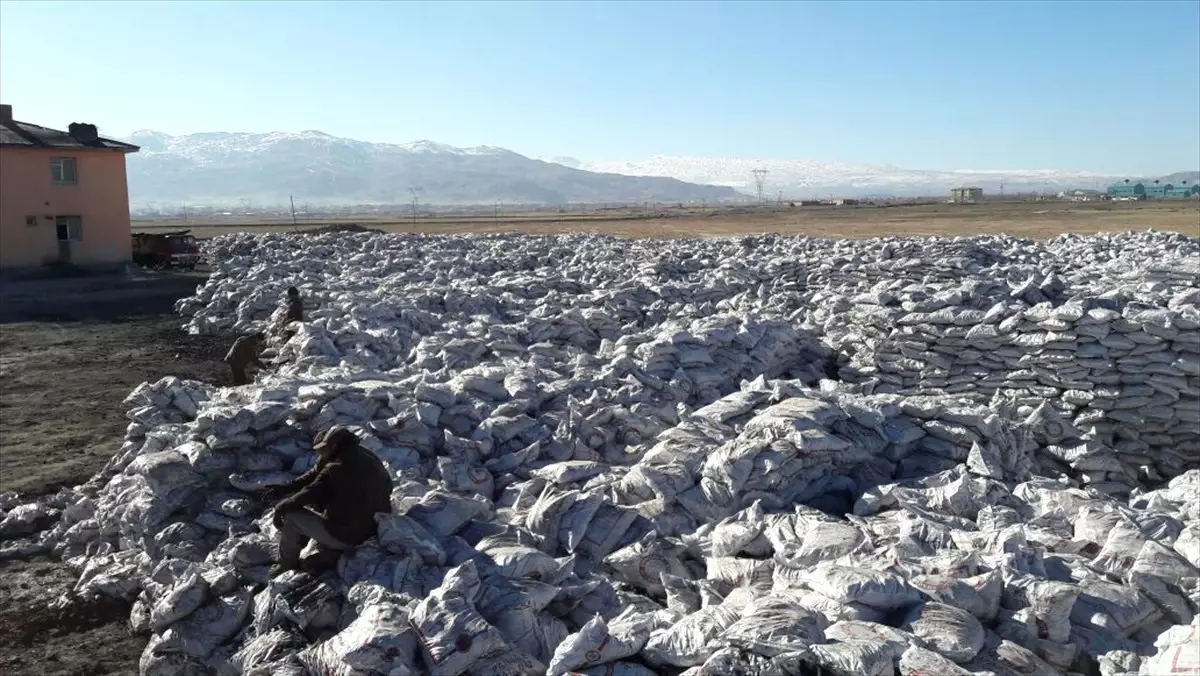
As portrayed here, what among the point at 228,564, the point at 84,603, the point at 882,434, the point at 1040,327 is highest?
the point at 1040,327

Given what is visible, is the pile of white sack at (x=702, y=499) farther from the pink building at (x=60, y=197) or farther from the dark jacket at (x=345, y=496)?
the pink building at (x=60, y=197)

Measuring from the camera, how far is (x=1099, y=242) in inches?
738

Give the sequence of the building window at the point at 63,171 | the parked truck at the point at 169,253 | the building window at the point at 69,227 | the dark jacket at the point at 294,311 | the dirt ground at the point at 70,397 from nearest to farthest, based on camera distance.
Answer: the dirt ground at the point at 70,397 → the dark jacket at the point at 294,311 → the building window at the point at 63,171 → the building window at the point at 69,227 → the parked truck at the point at 169,253

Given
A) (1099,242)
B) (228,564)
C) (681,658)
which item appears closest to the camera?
(681,658)

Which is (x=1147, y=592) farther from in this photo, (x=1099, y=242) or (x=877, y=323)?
(x=1099, y=242)

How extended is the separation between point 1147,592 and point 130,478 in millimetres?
6242

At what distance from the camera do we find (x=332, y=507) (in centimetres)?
456

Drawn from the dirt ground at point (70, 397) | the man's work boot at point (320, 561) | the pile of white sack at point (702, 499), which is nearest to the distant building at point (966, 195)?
the dirt ground at point (70, 397)

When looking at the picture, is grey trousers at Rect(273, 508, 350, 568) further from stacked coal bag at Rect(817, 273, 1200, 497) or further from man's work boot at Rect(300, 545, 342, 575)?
stacked coal bag at Rect(817, 273, 1200, 497)

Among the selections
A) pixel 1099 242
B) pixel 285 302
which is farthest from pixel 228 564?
pixel 1099 242

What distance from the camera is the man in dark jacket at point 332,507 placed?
4512 mm

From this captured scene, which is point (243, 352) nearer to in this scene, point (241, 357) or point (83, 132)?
point (241, 357)

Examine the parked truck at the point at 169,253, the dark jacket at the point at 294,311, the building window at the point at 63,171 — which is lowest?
the dark jacket at the point at 294,311

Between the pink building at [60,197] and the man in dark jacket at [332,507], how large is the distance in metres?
24.8
